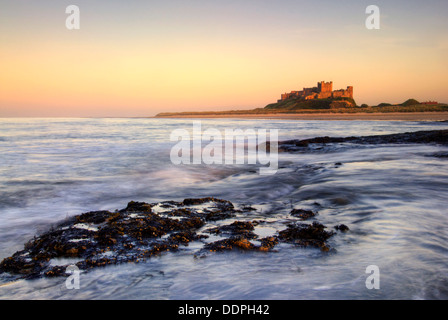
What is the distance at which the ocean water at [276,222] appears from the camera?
92.3 inches

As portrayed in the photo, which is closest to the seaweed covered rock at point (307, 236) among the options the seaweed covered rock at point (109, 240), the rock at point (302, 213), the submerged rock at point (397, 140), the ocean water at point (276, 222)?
the ocean water at point (276, 222)

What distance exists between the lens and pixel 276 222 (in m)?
3.87

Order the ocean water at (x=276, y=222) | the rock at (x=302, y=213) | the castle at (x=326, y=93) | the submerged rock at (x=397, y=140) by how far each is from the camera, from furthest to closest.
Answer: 1. the castle at (x=326, y=93)
2. the submerged rock at (x=397, y=140)
3. the rock at (x=302, y=213)
4. the ocean water at (x=276, y=222)

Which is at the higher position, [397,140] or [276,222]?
[397,140]

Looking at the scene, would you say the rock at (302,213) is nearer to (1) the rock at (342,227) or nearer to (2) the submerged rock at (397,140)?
(1) the rock at (342,227)

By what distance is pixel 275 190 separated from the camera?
6359mm

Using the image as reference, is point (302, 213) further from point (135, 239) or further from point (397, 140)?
point (397, 140)

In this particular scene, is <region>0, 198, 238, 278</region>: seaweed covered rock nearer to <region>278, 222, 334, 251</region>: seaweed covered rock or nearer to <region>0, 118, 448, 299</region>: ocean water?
<region>0, 118, 448, 299</region>: ocean water

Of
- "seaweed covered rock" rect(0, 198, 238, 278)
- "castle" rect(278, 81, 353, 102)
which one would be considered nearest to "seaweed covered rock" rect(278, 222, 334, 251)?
"seaweed covered rock" rect(0, 198, 238, 278)

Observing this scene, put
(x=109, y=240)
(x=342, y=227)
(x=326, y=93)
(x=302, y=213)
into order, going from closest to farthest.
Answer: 1. (x=109, y=240)
2. (x=342, y=227)
3. (x=302, y=213)
4. (x=326, y=93)

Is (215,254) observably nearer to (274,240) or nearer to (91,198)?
(274,240)

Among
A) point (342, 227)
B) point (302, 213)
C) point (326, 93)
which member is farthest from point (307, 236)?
point (326, 93)

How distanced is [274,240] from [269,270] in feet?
1.99

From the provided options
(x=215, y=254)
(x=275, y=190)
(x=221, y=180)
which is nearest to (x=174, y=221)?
(x=215, y=254)
